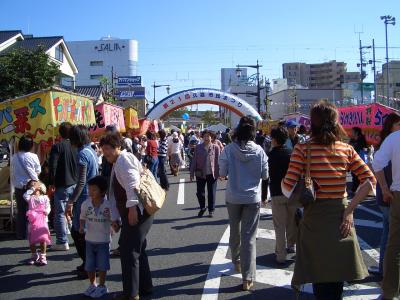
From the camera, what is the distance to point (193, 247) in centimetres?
704

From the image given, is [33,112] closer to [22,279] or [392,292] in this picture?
[22,279]

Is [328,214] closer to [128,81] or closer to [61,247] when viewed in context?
[61,247]

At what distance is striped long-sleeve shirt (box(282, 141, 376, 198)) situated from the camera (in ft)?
11.1

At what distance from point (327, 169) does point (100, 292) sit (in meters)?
2.92

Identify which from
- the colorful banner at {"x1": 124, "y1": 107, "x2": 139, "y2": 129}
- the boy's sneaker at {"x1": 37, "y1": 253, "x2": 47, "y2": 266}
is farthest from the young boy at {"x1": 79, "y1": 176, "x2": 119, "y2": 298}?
the colorful banner at {"x1": 124, "y1": 107, "x2": 139, "y2": 129}

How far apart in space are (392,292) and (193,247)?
3.30 meters

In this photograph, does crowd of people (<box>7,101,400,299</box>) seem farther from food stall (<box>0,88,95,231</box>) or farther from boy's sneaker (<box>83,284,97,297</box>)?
food stall (<box>0,88,95,231</box>)

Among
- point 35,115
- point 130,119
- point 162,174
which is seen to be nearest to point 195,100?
point 130,119

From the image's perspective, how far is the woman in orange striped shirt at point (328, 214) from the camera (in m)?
3.35

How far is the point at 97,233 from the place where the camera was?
509 centimetres

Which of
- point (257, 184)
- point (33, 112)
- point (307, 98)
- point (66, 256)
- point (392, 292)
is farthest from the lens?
point (307, 98)

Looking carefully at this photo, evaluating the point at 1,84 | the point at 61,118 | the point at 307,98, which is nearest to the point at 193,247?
the point at 61,118

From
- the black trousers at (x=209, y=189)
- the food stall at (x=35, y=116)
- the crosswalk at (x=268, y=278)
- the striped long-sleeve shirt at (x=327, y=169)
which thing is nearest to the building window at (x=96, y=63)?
the black trousers at (x=209, y=189)

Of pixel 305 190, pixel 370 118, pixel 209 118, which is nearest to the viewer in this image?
pixel 305 190
